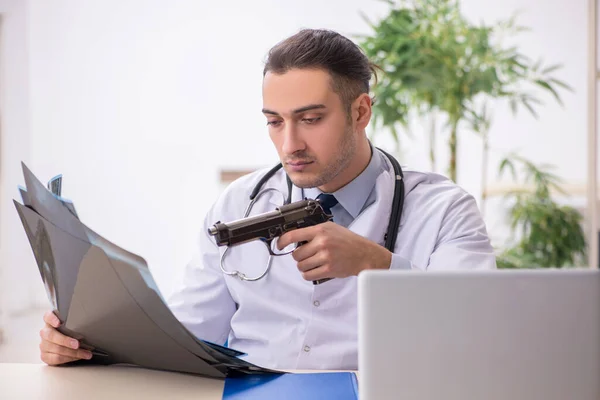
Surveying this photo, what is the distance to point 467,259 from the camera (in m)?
1.36

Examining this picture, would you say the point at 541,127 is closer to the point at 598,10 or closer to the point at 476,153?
the point at 476,153

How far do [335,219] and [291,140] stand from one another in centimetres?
25

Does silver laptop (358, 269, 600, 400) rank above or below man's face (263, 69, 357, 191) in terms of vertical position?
below

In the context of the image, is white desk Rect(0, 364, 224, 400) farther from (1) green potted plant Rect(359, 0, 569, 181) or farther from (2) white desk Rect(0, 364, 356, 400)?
A: (1) green potted plant Rect(359, 0, 569, 181)

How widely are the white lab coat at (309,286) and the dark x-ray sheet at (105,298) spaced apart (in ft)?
1.33

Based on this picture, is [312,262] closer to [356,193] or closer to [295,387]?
[295,387]

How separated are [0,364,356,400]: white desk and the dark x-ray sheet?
0.02 meters

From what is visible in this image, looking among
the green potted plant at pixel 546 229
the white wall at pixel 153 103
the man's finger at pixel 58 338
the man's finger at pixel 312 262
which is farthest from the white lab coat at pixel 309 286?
the white wall at pixel 153 103

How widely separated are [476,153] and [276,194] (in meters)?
3.09

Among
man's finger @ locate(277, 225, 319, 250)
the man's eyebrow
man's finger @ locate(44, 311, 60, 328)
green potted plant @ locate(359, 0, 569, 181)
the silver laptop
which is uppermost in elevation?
green potted plant @ locate(359, 0, 569, 181)

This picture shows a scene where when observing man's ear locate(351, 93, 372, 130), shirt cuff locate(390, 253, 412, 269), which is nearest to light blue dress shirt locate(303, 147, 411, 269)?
man's ear locate(351, 93, 372, 130)

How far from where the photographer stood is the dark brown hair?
1483 mm

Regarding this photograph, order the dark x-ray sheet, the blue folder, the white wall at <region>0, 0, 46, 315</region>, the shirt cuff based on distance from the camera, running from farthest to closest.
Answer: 1. the white wall at <region>0, 0, 46, 315</region>
2. the shirt cuff
3. the blue folder
4. the dark x-ray sheet

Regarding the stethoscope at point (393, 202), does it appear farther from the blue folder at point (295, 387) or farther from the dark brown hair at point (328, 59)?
the blue folder at point (295, 387)
